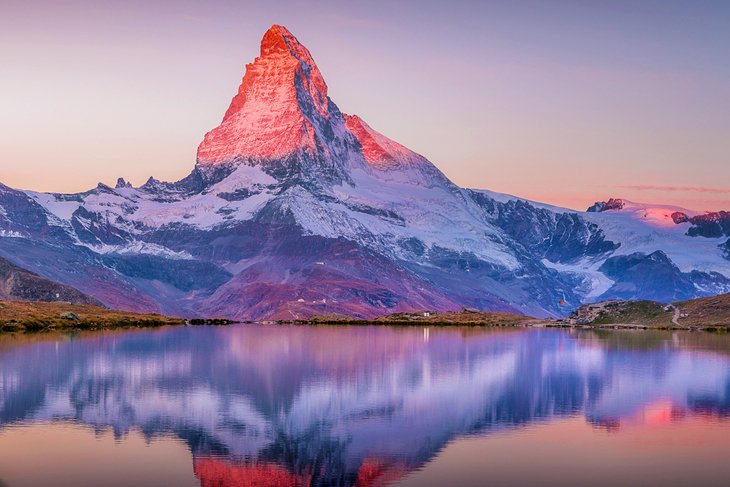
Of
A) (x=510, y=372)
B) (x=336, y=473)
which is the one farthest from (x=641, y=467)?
(x=510, y=372)

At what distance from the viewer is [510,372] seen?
101188 mm

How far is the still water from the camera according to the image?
4756 centimetres

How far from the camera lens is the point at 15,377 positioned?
82938 mm

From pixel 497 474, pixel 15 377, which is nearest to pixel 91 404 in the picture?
pixel 15 377

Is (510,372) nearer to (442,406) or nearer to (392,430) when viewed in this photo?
(442,406)

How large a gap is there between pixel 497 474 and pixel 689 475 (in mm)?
9185

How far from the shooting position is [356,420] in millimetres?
64000

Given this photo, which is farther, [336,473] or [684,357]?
[684,357]

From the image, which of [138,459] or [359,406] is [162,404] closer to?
[359,406]

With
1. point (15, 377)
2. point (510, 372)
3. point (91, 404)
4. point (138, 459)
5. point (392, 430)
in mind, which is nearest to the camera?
point (138, 459)

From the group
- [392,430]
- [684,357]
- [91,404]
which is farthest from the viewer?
[684,357]

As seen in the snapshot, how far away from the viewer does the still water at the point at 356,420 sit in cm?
4756

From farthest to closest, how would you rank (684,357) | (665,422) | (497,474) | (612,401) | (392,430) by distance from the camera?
(684,357) < (612,401) < (665,422) < (392,430) < (497,474)

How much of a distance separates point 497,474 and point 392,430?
45.6ft
